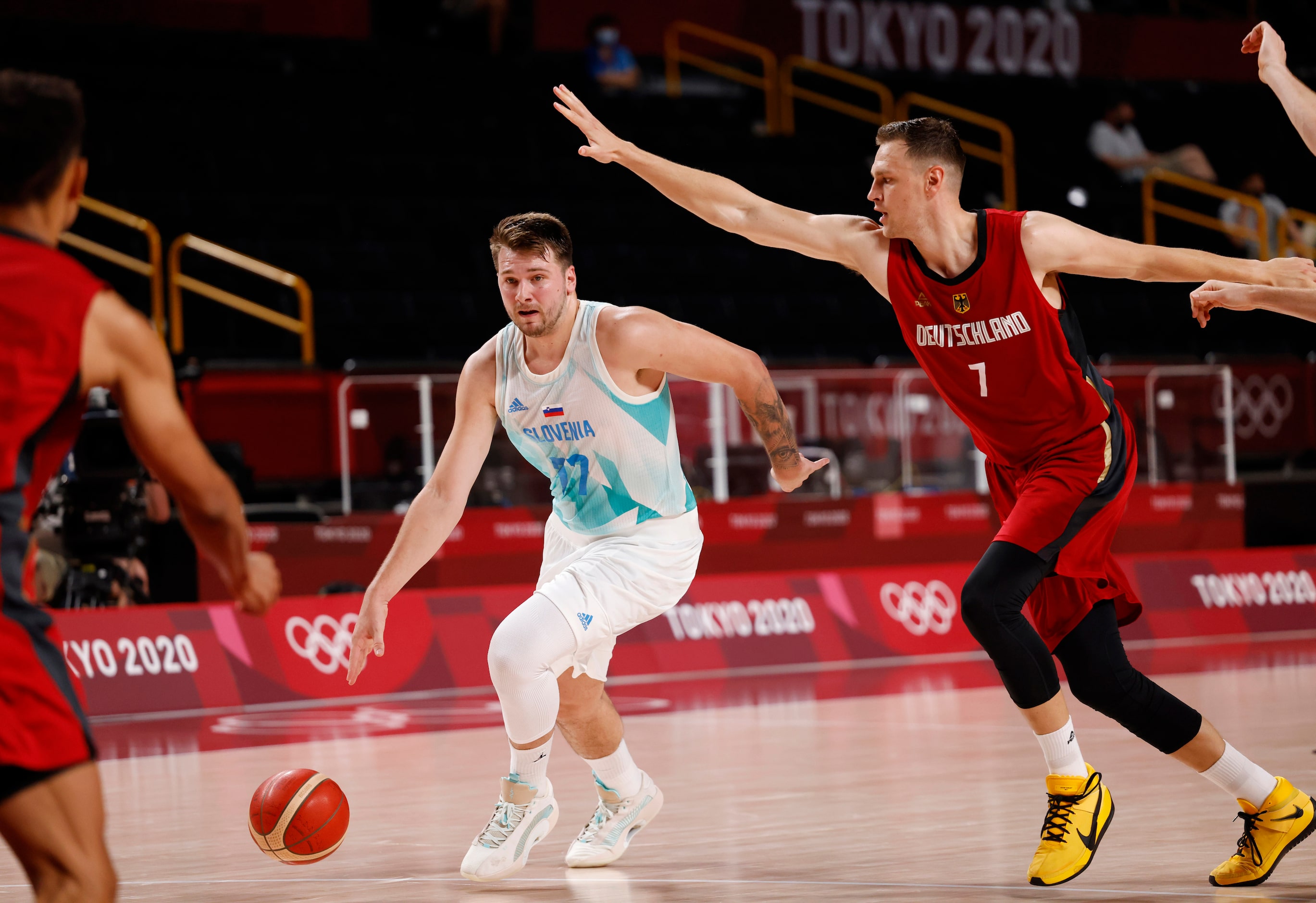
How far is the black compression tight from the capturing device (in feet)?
17.0

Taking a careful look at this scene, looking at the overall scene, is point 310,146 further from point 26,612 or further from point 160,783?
point 26,612

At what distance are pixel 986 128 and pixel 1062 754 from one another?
1889 cm

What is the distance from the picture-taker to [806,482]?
15211mm

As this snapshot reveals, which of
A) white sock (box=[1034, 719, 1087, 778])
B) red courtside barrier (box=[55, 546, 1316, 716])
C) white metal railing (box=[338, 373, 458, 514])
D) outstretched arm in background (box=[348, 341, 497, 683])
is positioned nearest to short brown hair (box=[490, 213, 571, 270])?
outstretched arm in background (box=[348, 341, 497, 683])

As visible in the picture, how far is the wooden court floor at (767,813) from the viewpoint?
525 cm

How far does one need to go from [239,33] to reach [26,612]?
56.4ft

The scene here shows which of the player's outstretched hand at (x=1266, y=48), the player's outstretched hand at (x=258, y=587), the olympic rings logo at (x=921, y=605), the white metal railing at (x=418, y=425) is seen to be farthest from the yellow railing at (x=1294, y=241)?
the player's outstretched hand at (x=258, y=587)

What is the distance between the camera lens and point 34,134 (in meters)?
3.24

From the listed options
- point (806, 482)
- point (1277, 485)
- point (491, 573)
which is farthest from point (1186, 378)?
A: point (491, 573)

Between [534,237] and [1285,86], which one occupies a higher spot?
[1285,86]

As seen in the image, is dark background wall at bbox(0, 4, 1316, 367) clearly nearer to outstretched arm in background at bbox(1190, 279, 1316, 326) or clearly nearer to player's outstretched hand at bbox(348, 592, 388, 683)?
player's outstretched hand at bbox(348, 592, 388, 683)

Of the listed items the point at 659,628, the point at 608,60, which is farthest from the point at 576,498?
the point at 608,60

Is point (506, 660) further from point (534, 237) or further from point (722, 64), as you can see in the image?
point (722, 64)

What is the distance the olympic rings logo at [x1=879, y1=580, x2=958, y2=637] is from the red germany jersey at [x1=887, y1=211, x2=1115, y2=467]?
A: 25.2 feet
